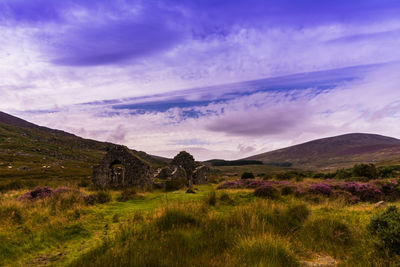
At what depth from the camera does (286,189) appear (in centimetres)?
1577

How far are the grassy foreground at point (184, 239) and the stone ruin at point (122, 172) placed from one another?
10.4 metres

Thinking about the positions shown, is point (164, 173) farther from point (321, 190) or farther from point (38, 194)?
point (321, 190)

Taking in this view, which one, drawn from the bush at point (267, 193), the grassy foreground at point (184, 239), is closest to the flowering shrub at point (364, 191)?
the bush at point (267, 193)

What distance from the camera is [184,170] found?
28.5 metres

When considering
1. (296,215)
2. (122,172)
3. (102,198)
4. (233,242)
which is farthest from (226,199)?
(122,172)

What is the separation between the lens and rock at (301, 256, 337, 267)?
15.2 ft

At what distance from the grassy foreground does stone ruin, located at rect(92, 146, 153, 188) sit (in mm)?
10425

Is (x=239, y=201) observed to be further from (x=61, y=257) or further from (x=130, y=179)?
(x=130, y=179)

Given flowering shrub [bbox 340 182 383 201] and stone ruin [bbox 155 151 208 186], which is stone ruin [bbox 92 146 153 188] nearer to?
stone ruin [bbox 155 151 208 186]

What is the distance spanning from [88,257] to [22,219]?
5.13 metres

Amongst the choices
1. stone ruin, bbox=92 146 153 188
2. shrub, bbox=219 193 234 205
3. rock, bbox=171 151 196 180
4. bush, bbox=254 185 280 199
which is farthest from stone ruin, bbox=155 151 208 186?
shrub, bbox=219 193 234 205

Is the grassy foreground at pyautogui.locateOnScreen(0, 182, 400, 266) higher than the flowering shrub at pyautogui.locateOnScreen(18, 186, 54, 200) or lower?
lower

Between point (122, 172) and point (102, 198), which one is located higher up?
point (122, 172)

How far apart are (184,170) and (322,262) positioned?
24189 mm
